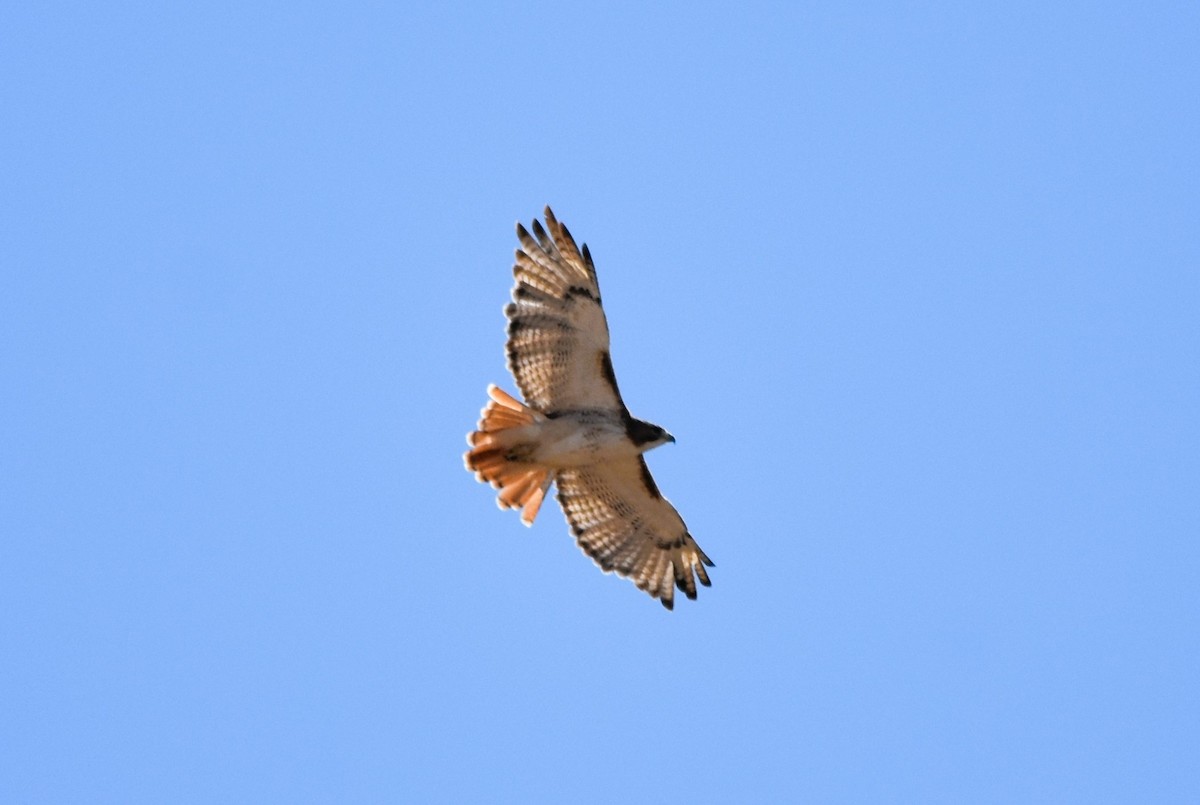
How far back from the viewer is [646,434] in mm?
14484

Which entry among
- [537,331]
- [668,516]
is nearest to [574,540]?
[668,516]

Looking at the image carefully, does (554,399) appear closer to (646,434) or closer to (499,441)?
(499,441)

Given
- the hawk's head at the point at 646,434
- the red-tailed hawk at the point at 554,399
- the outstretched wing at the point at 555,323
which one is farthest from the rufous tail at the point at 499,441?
the hawk's head at the point at 646,434

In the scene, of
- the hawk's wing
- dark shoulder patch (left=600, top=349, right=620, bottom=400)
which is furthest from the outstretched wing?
the hawk's wing

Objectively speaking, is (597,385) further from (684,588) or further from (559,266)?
(684,588)

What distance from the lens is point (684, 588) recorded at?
15578 millimetres

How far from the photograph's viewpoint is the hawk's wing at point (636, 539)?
50.5 feet

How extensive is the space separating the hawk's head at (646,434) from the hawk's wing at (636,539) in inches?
37.1

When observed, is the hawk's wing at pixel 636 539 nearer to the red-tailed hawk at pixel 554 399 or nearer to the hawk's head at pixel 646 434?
the red-tailed hawk at pixel 554 399

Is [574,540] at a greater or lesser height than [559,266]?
lesser

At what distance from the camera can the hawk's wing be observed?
50.5 ft

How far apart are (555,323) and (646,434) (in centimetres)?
119

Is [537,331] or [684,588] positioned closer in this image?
[537,331]

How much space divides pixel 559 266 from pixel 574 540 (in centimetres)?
272
